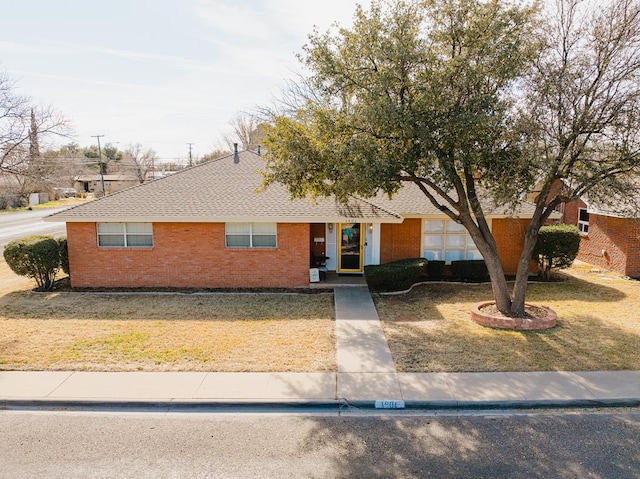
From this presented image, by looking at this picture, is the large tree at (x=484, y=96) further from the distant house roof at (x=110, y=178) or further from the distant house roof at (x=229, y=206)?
the distant house roof at (x=110, y=178)

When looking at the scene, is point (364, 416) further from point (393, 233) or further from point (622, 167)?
point (393, 233)

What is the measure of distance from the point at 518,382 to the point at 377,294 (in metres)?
6.67

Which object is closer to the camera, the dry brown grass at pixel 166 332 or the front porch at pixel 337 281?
the dry brown grass at pixel 166 332

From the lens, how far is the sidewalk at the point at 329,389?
7277mm

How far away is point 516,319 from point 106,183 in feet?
258

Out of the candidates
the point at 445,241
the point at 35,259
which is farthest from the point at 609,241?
the point at 35,259

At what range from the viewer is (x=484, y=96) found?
954 centimetres

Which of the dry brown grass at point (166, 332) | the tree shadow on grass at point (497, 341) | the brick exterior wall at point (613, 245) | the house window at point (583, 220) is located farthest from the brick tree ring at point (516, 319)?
the house window at point (583, 220)

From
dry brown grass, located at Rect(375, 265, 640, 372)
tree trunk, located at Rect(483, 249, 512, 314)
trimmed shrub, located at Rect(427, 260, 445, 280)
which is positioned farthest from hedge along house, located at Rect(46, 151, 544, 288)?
tree trunk, located at Rect(483, 249, 512, 314)

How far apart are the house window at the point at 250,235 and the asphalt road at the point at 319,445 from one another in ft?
28.2

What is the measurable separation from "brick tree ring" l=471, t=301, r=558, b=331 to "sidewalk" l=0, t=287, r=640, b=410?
253 cm

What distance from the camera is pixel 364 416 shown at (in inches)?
275

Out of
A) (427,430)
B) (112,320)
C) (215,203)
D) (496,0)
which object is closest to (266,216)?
(215,203)

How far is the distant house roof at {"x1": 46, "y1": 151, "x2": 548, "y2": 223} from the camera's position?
14.8m
